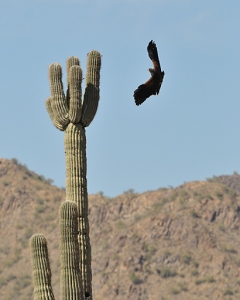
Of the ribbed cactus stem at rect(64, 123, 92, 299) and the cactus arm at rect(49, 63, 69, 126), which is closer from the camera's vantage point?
the ribbed cactus stem at rect(64, 123, 92, 299)

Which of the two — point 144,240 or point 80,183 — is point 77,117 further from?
point 144,240

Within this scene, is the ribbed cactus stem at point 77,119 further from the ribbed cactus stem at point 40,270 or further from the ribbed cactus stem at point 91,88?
the ribbed cactus stem at point 40,270

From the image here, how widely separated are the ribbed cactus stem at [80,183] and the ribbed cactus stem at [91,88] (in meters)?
0.22

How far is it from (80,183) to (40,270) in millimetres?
1911

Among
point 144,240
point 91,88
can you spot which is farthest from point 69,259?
point 144,240

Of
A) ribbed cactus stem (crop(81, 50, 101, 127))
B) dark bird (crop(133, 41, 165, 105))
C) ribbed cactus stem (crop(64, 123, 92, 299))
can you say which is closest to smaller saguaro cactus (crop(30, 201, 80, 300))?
ribbed cactus stem (crop(64, 123, 92, 299))

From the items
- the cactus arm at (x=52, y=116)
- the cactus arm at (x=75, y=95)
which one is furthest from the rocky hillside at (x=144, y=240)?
the cactus arm at (x=75, y=95)

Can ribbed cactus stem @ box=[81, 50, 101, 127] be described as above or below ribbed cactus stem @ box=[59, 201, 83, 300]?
above

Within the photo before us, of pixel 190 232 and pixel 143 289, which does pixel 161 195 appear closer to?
pixel 190 232

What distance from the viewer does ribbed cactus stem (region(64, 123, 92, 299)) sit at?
1507 centimetres

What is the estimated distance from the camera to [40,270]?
14133 millimetres

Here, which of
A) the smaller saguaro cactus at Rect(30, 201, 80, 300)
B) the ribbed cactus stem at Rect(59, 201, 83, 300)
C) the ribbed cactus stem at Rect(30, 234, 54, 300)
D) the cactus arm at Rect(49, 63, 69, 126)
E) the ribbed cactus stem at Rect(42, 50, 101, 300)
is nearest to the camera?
the ribbed cactus stem at Rect(30, 234, 54, 300)

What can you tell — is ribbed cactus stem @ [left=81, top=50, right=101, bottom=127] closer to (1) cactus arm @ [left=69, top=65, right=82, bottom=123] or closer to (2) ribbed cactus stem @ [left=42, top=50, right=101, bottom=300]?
(2) ribbed cactus stem @ [left=42, top=50, right=101, bottom=300]

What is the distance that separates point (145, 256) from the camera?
7606cm
